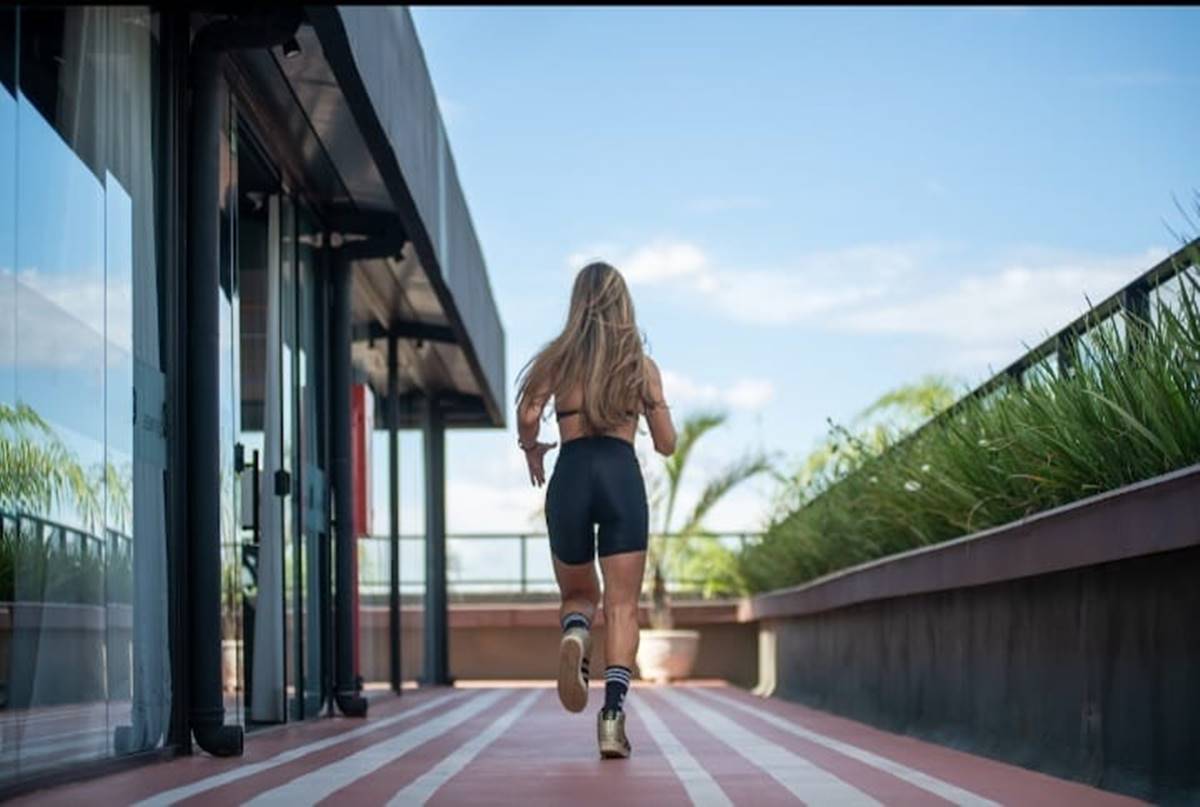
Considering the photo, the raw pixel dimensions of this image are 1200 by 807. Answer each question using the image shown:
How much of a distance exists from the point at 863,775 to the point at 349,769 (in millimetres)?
1560

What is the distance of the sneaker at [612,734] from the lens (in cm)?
680

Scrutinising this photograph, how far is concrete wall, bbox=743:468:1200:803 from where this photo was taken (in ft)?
16.1

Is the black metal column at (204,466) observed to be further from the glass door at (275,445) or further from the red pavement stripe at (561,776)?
the glass door at (275,445)

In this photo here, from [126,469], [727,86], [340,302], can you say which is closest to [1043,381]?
[126,469]

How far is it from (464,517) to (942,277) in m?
23.7

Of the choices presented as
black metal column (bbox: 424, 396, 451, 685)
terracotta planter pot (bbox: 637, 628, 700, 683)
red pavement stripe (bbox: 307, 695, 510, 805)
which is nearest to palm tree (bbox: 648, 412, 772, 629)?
terracotta planter pot (bbox: 637, 628, 700, 683)

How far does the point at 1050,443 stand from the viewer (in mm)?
6484

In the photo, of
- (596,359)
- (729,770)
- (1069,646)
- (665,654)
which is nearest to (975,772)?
(1069,646)

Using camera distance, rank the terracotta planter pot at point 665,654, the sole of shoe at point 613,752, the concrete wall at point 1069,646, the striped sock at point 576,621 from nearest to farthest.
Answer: the concrete wall at point 1069,646 < the sole of shoe at point 613,752 < the striped sock at point 576,621 < the terracotta planter pot at point 665,654

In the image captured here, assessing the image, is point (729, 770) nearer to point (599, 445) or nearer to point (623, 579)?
point (623, 579)

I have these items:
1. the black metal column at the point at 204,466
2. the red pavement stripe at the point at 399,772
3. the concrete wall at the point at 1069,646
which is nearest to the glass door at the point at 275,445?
the red pavement stripe at the point at 399,772

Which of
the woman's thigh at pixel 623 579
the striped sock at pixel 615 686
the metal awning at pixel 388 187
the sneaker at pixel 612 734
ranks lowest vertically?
the sneaker at pixel 612 734

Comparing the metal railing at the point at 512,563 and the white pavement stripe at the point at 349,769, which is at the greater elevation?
the metal railing at the point at 512,563

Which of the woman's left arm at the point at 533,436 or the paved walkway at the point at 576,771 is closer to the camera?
the paved walkway at the point at 576,771
